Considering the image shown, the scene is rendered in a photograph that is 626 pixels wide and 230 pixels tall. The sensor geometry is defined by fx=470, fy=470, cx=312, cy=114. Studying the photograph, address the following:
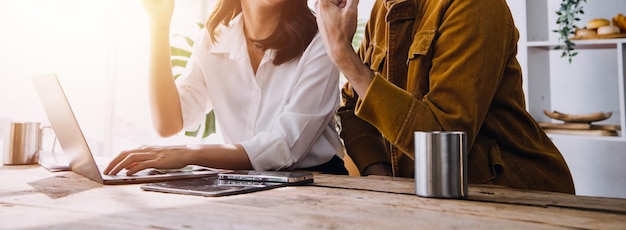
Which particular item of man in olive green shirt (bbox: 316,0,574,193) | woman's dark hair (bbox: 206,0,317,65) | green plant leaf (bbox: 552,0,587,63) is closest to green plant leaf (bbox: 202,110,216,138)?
woman's dark hair (bbox: 206,0,317,65)

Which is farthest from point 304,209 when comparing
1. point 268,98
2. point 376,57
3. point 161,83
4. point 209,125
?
point 209,125

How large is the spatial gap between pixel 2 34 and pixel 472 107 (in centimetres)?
311

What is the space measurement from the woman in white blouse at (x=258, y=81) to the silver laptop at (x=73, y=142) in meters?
0.43

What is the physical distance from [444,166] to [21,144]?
4.75ft

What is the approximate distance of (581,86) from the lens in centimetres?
271

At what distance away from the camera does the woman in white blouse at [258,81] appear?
65.7 inches

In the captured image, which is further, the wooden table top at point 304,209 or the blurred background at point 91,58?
the blurred background at point 91,58

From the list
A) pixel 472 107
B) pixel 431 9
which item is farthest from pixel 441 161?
pixel 431 9

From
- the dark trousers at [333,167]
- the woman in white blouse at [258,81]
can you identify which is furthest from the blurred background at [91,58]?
the dark trousers at [333,167]

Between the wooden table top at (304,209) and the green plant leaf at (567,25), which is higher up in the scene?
the green plant leaf at (567,25)

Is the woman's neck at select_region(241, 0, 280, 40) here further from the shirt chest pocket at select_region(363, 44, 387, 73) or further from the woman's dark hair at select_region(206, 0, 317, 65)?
the shirt chest pocket at select_region(363, 44, 387, 73)

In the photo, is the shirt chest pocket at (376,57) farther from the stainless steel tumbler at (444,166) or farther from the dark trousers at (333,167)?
the stainless steel tumbler at (444,166)

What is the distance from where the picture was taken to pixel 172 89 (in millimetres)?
1825

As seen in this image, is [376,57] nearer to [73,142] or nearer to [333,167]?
[333,167]
